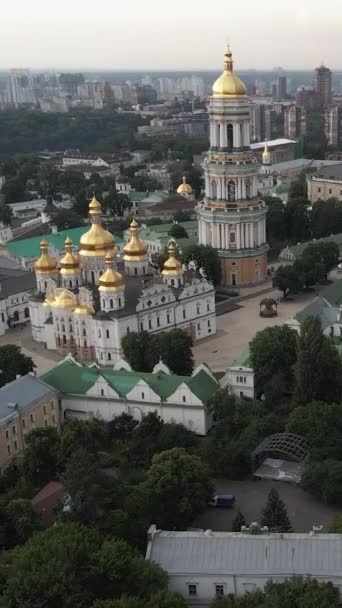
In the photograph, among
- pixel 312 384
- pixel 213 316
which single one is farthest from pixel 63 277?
pixel 312 384

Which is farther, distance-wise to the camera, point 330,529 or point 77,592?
point 330,529

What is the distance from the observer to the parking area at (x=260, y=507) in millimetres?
19297

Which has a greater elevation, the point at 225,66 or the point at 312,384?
the point at 225,66

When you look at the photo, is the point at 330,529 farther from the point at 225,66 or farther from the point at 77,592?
the point at 225,66

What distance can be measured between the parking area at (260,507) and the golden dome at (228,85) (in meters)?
23.5

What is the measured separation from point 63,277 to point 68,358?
692 cm

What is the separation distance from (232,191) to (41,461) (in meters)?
22.2

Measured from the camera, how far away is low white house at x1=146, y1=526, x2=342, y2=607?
50.9ft

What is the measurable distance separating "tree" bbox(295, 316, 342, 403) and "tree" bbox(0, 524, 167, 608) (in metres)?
9.55

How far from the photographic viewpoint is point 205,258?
1517 inches

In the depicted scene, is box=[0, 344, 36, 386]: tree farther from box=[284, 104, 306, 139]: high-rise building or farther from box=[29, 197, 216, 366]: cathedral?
box=[284, 104, 306, 139]: high-rise building

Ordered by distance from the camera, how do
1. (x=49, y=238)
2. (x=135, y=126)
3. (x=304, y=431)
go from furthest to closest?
(x=135, y=126)
(x=49, y=238)
(x=304, y=431)

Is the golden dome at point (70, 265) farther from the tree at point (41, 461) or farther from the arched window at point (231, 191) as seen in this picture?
the tree at point (41, 461)

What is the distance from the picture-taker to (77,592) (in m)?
14.1
